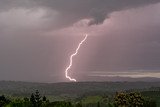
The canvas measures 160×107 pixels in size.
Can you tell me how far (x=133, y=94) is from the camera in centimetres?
18275

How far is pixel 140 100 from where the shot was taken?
604ft

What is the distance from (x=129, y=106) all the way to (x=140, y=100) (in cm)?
724

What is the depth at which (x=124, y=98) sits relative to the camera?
18100 centimetres

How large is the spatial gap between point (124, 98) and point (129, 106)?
16.3 ft

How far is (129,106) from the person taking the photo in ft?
595

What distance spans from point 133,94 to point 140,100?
17.4ft

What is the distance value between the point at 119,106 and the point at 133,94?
9.63 metres

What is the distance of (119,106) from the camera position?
181 m

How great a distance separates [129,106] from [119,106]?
16.9ft
